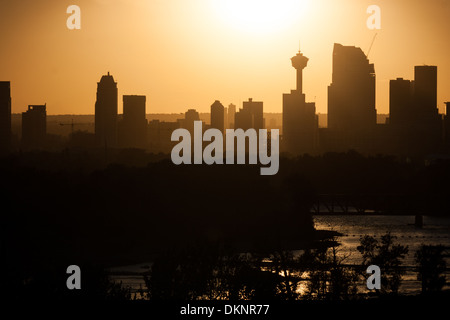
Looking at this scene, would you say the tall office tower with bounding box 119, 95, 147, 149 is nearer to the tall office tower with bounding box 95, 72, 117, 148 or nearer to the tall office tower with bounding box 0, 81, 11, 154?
the tall office tower with bounding box 95, 72, 117, 148

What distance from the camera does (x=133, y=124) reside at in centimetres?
17962

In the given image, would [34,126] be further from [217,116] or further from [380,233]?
[380,233]

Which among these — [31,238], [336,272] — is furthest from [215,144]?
[336,272]

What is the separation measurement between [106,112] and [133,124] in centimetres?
656

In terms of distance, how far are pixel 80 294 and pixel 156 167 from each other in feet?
175

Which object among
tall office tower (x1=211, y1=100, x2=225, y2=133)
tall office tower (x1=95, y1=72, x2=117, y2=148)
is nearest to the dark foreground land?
tall office tower (x1=95, y1=72, x2=117, y2=148)

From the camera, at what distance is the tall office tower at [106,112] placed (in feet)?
570

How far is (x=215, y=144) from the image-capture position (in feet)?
563

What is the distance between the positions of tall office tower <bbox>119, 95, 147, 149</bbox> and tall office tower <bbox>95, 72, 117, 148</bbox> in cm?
203

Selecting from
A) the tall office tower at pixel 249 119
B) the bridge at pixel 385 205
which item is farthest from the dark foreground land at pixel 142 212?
the tall office tower at pixel 249 119

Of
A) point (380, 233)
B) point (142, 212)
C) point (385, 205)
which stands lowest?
point (380, 233)

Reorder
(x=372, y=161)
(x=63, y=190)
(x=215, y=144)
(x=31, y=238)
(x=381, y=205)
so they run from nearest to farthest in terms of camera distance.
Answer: (x=31, y=238) < (x=63, y=190) < (x=381, y=205) < (x=372, y=161) < (x=215, y=144)

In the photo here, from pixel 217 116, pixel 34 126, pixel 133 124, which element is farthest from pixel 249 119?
pixel 34 126
